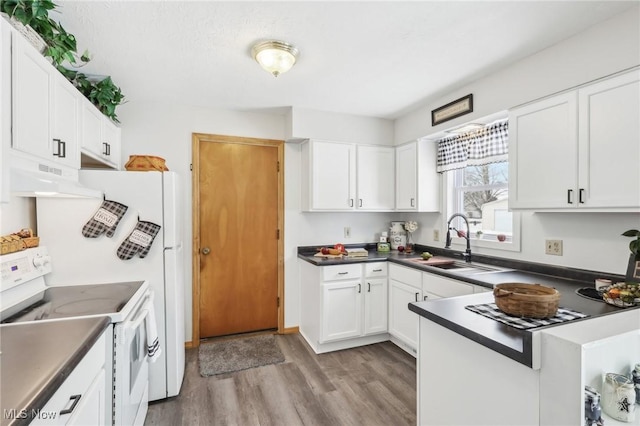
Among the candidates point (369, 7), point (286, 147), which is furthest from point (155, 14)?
point (286, 147)

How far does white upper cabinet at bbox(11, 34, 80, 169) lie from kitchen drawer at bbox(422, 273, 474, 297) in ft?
8.48

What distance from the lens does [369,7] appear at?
1.59 metres

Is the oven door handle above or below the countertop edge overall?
below

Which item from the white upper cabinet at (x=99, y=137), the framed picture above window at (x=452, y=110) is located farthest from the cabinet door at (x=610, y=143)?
the white upper cabinet at (x=99, y=137)

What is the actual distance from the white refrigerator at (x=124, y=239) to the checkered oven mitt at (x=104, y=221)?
0.03 meters

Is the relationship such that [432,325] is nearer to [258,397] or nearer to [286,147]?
[258,397]

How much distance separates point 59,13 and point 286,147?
2.08 m

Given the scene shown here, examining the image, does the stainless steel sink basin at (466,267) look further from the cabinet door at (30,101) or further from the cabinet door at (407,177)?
the cabinet door at (30,101)

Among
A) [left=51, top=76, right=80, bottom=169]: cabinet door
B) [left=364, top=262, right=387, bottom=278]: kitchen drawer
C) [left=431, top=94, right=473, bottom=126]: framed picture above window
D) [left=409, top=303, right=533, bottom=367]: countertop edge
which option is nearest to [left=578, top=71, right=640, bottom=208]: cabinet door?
[left=431, top=94, right=473, bottom=126]: framed picture above window

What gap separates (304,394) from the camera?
2.26 metres

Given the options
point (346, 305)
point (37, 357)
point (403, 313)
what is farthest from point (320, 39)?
point (403, 313)

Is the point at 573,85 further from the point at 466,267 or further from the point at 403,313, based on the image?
the point at 403,313

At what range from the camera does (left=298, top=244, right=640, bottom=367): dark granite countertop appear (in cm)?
107

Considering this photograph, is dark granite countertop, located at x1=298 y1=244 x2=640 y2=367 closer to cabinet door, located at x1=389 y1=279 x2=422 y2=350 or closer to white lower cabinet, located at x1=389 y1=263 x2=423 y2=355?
white lower cabinet, located at x1=389 y1=263 x2=423 y2=355
